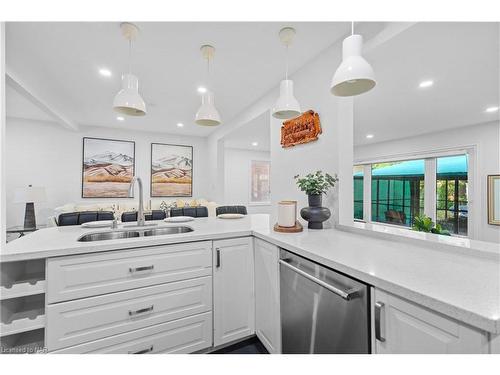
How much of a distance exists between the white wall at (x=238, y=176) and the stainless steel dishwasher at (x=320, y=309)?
518 cm

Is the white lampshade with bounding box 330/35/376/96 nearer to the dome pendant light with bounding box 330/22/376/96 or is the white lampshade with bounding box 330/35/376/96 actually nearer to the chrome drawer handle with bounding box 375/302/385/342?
the dome pendant light with bounding box 330/22/376/96

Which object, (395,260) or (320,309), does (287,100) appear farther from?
(320,309)

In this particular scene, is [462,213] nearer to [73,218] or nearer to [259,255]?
[259,255]

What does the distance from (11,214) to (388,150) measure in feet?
26.8

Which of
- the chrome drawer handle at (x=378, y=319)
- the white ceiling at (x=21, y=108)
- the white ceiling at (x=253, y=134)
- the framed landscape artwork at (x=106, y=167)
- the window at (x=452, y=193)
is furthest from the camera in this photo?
the framed landscape artwork at (x=106, y=167)

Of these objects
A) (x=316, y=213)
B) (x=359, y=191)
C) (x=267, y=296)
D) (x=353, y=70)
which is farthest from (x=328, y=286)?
(x=359, y=191)

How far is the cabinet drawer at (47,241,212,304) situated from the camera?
1.18 metres

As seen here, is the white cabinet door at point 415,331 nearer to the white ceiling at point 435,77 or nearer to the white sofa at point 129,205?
the white ceiling at point 435,77

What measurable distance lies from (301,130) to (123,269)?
1.91m

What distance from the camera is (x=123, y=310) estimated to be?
1302 millimetres

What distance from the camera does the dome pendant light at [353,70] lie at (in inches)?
42.4

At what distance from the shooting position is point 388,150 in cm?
557

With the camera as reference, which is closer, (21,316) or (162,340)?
(21,316)

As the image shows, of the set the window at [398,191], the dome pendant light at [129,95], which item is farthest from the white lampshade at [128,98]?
the window at [398,191]
